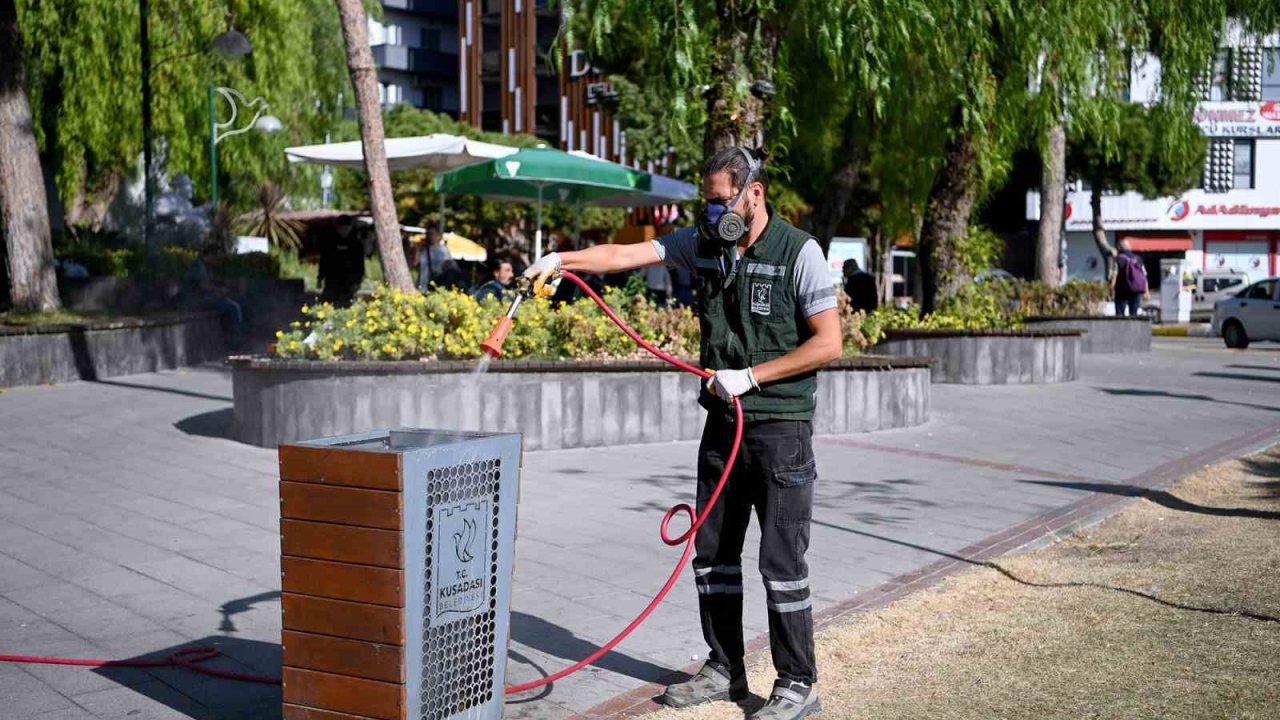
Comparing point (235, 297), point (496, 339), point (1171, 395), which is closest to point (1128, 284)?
point (1171, 395)

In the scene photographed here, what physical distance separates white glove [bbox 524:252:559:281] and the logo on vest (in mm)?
701

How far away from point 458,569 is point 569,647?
1.41 m

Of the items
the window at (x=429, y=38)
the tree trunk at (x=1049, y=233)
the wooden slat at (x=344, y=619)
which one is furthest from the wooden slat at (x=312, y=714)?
the window at (x=429, y=38)

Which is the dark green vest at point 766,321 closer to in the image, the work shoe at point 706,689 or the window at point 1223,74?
the work shoe at point 706,689

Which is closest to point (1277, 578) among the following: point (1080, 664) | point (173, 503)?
point (1080, 664)

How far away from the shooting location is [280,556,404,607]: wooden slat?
3.97 metres

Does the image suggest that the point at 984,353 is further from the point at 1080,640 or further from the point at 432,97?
the point at 432,97

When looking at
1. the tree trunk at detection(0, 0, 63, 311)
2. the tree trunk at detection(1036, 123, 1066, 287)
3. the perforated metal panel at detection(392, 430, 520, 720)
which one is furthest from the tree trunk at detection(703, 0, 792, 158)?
the tree trunk at detection(1036, 123, 1066, 287)

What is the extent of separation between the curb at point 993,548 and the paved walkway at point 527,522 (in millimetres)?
85

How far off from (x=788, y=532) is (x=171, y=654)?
8.30ft

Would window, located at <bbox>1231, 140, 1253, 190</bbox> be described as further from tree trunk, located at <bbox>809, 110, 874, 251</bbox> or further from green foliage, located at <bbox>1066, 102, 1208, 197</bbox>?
tree trunk, located at <bbox>809, 110, 874, 251</bbox>

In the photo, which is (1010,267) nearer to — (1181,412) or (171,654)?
(1181,412)

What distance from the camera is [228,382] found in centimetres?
1563

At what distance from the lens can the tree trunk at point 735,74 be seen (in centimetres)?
1248
